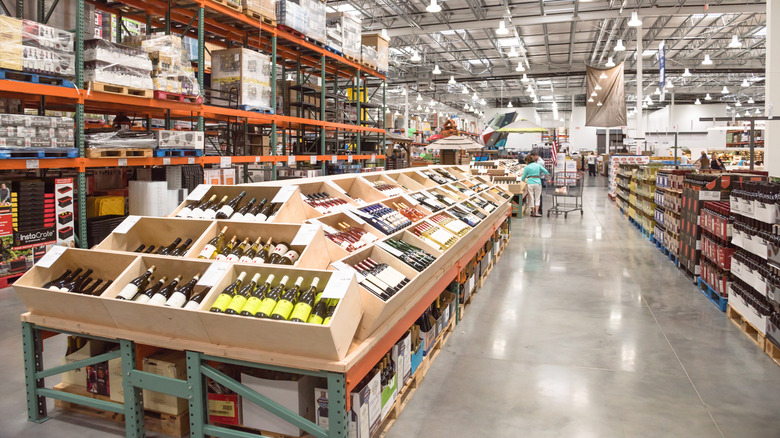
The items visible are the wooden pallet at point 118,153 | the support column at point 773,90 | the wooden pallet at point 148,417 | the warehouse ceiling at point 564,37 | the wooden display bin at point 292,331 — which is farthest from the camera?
A: the warehouse ceiling at point 564,37

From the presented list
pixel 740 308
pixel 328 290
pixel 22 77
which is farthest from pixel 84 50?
pixel 740 308

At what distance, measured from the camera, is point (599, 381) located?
4.15 meters

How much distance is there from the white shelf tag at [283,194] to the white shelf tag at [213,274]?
872 millimetres

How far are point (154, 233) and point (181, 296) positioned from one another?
43.0 inches

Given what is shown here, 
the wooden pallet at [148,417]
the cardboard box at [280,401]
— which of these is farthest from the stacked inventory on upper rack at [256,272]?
the wooden pallet at [148,417]

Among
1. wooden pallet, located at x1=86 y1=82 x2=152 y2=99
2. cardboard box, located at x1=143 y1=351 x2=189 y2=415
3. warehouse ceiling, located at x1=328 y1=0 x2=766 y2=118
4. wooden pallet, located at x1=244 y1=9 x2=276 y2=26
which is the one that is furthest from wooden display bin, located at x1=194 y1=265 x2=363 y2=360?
warehouse ceiling, located at x1=328 y1=0 x2=766 y2=118

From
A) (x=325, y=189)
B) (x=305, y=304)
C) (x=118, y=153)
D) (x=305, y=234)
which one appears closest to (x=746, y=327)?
(x=325, y=189)

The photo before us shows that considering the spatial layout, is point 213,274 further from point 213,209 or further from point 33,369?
point 33,369

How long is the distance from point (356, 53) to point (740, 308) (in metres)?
8.51

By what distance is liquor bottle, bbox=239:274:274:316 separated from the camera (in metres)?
2.74

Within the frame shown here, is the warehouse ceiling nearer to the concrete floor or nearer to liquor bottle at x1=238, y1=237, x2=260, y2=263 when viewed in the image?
the concrete floor

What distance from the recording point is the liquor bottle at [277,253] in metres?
3.33

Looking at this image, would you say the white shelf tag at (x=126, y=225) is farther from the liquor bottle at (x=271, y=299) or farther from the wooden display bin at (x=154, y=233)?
the liquor bottle at (x=271, y=299)

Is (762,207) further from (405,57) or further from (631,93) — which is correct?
(631,93)
